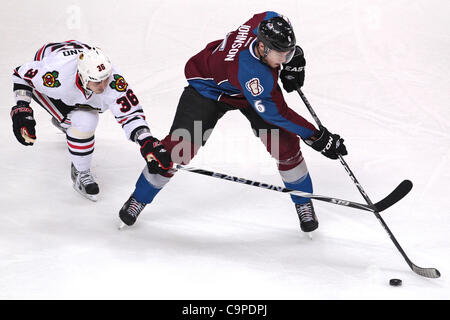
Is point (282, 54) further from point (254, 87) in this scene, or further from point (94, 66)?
point (94, 66)

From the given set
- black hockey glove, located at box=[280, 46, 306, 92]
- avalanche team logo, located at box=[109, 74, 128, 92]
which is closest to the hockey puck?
black hockey glove, located at box=[280, 46, 306, 92]

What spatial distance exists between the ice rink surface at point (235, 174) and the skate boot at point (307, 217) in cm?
7

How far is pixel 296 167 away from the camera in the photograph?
3.12 metres

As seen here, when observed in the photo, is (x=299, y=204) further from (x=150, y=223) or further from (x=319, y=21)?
(x=319, y=21)

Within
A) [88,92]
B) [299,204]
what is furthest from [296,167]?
[88,92]

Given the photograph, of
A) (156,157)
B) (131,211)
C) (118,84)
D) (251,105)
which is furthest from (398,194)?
(118,84)

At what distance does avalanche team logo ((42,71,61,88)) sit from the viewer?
3.32 m

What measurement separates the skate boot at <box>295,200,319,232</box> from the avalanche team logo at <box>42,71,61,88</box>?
1.30 meters

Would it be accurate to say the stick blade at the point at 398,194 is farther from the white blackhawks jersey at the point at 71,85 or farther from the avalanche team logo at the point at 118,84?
the avalanche team logo at the point at 118,84

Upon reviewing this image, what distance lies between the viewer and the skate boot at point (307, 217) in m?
3.12

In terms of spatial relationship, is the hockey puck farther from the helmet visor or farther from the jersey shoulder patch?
the jersey shoulder patch

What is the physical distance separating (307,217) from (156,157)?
74 centimetres

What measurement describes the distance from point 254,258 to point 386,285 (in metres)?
0.57

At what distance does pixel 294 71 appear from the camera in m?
3.37
